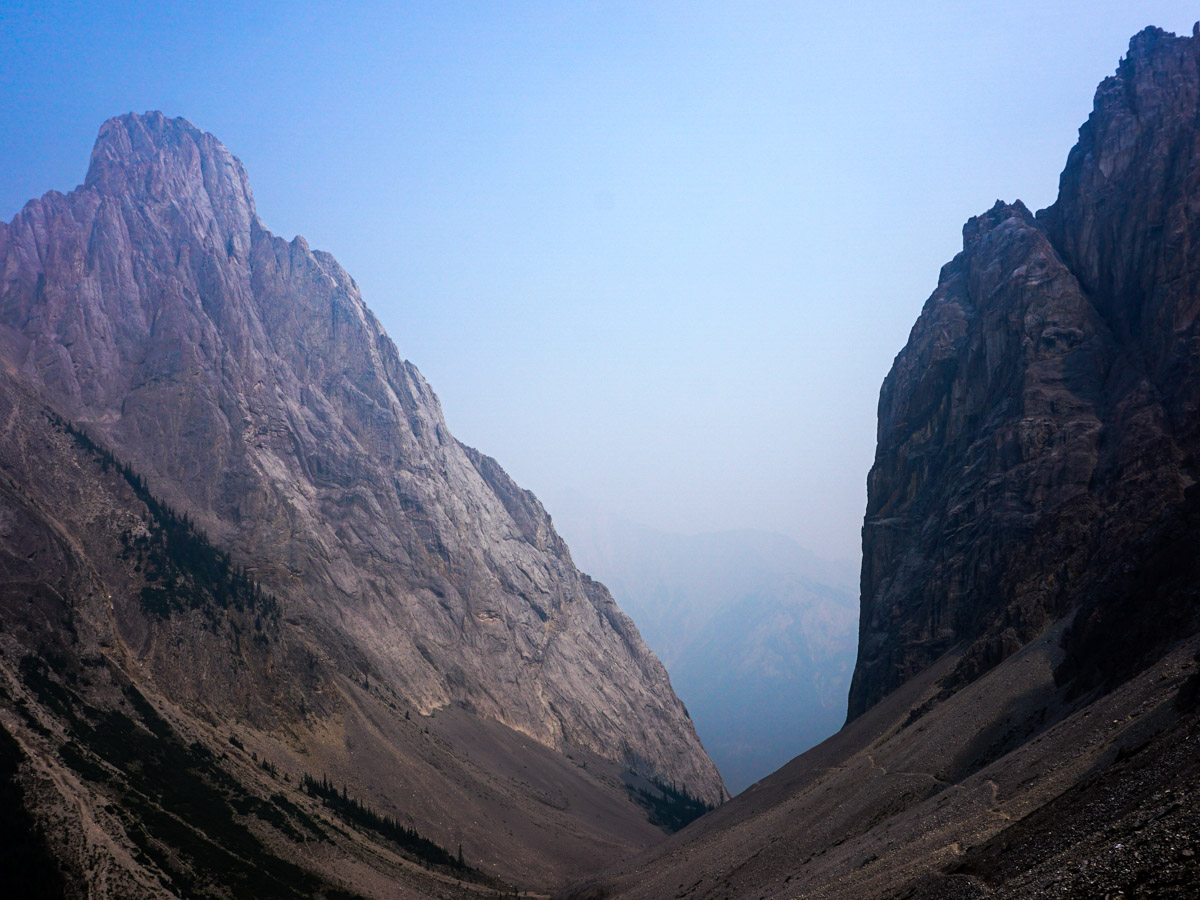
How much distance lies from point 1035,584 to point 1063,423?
2575 centimetres

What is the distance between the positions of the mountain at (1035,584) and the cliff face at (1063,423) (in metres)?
0.35

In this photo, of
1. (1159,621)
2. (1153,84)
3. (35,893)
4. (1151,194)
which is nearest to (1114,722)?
(1159,621)

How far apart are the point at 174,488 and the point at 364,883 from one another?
107 metres

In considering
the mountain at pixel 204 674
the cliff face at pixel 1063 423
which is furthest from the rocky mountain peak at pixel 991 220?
the mountain at pixel 204 674

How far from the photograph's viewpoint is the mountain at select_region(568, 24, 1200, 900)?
42.2 m

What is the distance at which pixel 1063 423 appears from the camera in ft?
369

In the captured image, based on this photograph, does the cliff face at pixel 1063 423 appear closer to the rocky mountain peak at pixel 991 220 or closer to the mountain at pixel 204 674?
the rocky mountain peak at pixel 991 220

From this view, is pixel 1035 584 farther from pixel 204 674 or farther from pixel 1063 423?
pixel 204 674

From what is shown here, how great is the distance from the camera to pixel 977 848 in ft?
144

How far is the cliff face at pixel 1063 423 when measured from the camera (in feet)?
296

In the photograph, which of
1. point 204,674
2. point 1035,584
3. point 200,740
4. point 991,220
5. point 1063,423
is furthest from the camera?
→ point 991,220

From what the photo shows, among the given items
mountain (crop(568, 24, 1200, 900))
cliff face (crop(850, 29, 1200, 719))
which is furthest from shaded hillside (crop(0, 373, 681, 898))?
cliff face (crop(850, 29, 1200, 719))

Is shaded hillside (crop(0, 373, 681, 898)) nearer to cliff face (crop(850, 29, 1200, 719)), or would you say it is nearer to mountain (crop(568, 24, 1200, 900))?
mountain (crop(568, 24, 1200, 900))

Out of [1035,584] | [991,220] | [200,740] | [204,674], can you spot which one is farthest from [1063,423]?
[204,674]
